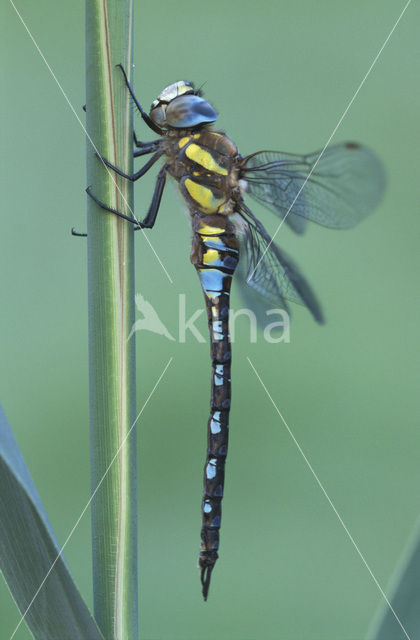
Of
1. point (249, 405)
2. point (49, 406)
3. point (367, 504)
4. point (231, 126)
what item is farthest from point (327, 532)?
point (231, 126)

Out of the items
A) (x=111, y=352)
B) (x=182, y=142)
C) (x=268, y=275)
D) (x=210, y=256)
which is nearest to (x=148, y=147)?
(x=182, y=142)

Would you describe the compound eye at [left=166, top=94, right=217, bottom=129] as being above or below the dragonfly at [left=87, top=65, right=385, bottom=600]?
above

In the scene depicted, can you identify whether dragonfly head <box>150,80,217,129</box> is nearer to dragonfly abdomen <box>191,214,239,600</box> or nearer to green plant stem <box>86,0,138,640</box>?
dragonfly abdomen <box>191,214,239,600</box>

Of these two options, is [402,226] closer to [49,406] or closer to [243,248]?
[243,248]

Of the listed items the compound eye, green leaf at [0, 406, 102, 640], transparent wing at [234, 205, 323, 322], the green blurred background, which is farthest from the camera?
the green blurred background

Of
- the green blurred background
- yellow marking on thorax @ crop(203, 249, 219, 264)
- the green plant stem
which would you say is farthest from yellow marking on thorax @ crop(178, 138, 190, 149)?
the green blurred background

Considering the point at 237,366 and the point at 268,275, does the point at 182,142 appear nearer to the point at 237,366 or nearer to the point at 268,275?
the point at 268,275

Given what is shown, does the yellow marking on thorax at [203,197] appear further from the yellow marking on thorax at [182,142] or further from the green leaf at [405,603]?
the green leaf at [405,603]
